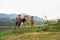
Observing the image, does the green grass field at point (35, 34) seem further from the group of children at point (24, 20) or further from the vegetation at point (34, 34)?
the group of children at point (24, 20)

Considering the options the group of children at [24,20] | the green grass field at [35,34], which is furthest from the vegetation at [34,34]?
the group of children at [24,20]

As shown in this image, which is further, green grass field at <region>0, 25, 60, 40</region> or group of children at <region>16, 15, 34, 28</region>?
group of children at <region>16, 15, 34, 28</region>

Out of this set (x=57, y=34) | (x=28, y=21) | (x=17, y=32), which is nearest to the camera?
(x=57, y=34)

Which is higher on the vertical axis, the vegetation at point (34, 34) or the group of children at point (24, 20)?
the group of children at point (24, 20)

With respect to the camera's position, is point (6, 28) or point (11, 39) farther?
point (6, 28)

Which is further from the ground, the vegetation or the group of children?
the group of children

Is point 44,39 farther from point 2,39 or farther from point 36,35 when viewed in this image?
point 2,39

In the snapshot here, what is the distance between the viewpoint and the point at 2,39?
20328 millimetres

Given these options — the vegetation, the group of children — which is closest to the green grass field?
the vegetation

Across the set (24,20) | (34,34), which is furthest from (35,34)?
(24,20)

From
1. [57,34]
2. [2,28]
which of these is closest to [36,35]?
[57,34]

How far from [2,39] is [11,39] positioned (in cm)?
74

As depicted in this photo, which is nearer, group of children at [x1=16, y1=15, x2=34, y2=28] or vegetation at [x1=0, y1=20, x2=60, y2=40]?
vegetation at [x1=0, y1=20, x2=60, y2=40]

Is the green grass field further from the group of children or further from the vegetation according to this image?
the group of children
